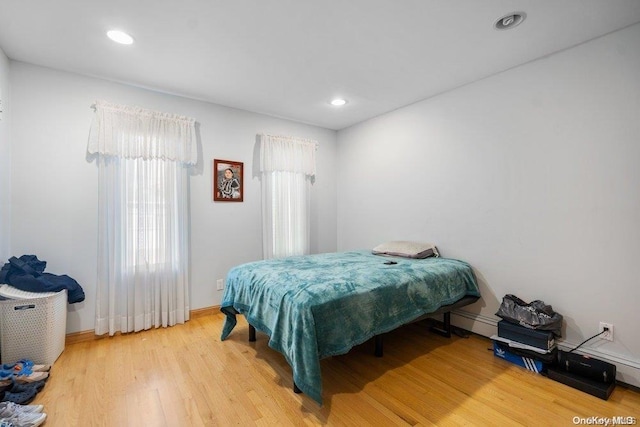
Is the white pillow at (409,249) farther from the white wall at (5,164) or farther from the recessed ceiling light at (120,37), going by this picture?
the white wall at (5,164)

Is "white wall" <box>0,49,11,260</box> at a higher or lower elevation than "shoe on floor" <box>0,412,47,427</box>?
higher

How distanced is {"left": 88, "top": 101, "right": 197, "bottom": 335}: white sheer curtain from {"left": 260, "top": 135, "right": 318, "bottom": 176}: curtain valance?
0.87 m

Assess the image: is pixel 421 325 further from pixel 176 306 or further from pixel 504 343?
pixel 176 306

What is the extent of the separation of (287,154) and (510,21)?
8.60 feet

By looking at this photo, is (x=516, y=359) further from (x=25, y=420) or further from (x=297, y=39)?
(x=25, y=420)

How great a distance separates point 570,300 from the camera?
7.39 feet

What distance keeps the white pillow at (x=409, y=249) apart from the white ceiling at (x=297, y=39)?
1653 mm

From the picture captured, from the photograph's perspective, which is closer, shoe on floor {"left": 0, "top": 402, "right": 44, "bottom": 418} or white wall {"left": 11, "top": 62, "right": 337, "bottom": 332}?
shoe on floor {"left": 0, "top": 402, "right": 44, "bottom": 418}

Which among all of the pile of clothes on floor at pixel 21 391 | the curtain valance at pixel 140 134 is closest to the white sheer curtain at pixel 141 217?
the curtain valance at pixel 140 134

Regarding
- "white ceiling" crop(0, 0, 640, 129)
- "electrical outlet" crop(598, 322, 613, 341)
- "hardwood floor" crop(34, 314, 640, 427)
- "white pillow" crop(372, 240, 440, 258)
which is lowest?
"hardwood floor" crop(34, 314, 640, 427)

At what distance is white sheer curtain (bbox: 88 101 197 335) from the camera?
2703 millimetres

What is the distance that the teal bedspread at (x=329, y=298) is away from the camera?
1.70m

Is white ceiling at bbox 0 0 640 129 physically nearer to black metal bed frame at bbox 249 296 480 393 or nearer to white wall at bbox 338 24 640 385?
white wall at bbox 338 24 640 385

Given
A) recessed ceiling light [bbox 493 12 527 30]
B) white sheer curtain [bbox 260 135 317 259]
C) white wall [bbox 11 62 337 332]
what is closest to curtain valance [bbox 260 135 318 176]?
→ white sheer curtain [bbox 260 135 317 259]
